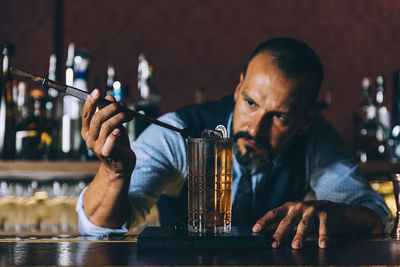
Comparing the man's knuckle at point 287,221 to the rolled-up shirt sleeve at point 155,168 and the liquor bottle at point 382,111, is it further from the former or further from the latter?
the liquor bottle at point 382,111

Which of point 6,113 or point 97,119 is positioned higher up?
point 6,113

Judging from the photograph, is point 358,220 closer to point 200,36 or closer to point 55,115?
point 55,115

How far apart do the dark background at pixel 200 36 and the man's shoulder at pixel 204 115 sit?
854 millimetres

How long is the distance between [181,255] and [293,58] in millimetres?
785

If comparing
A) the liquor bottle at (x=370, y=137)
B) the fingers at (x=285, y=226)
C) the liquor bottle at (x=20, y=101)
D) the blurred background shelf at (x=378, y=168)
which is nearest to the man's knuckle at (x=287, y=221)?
the fingers at (x=285, y=226)

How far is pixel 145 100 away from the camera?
6.34 ft

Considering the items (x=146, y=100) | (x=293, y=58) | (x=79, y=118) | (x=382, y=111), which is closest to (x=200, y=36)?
(x=146, y=100)

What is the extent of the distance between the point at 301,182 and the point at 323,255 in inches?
33.4

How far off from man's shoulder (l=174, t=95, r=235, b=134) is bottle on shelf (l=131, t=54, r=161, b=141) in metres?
0.39

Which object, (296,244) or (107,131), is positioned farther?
(107,131)

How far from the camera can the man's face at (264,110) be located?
1.29 metres

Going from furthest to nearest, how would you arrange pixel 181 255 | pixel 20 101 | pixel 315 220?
pixel 20 101
pixel 315 220
pixel 181 255

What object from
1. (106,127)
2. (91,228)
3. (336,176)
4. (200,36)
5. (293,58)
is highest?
(200,36)

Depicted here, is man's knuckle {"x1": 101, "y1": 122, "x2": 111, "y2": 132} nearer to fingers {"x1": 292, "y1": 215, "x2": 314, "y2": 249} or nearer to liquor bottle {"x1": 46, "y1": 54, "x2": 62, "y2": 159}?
fingers {"x1": 292, "y1": 215, "x2": 314, "y2": 249}
